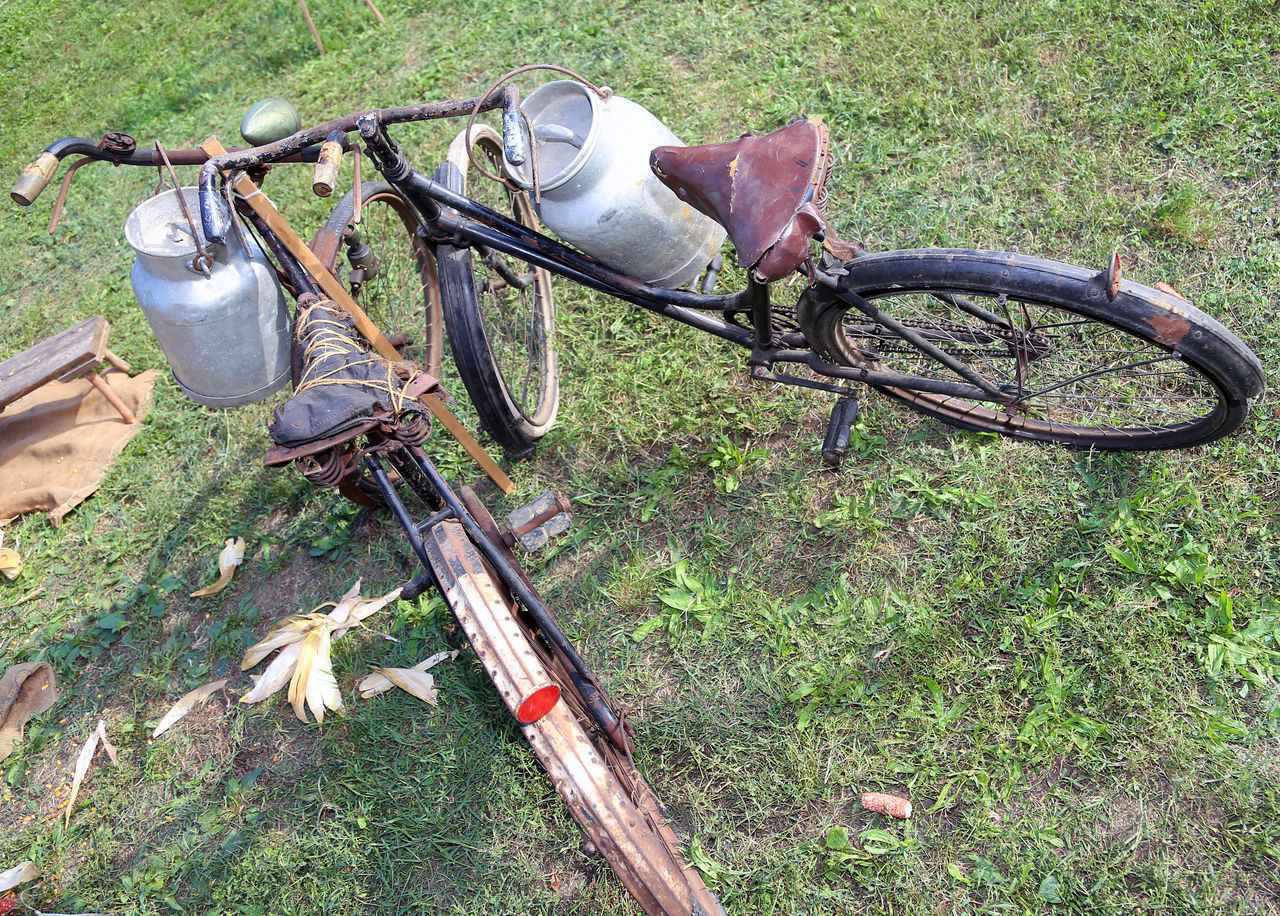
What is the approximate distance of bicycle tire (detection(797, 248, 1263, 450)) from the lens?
7.43 ft

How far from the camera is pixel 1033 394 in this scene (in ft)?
8.93

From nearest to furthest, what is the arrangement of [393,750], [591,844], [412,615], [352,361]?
1. [591,844]
2. [352,361]
3. [393,750]
4. [412,615]

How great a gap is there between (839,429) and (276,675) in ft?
7.96

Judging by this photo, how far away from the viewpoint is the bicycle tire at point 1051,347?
2.27 meters

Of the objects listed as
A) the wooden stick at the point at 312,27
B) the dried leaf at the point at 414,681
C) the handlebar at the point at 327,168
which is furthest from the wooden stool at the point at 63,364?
the wooden stick at the point at 312,27

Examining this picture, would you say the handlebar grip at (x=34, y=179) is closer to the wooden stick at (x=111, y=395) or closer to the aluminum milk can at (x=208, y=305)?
the aluminum milk can at (x=208, y=305)

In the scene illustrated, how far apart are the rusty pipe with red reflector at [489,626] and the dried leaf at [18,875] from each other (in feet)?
6.88

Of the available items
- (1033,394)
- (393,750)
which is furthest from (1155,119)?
(393,750)

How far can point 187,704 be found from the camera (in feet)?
11.0

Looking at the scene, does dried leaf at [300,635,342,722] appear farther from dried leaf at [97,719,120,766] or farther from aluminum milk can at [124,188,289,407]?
aluminum milk can at [124,188,289,407]

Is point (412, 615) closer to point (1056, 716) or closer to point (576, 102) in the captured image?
point (576, 102)

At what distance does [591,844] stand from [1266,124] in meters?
4.00

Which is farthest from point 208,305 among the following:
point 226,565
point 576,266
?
point 226,565

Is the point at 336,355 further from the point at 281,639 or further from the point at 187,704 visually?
the point at 187,704
